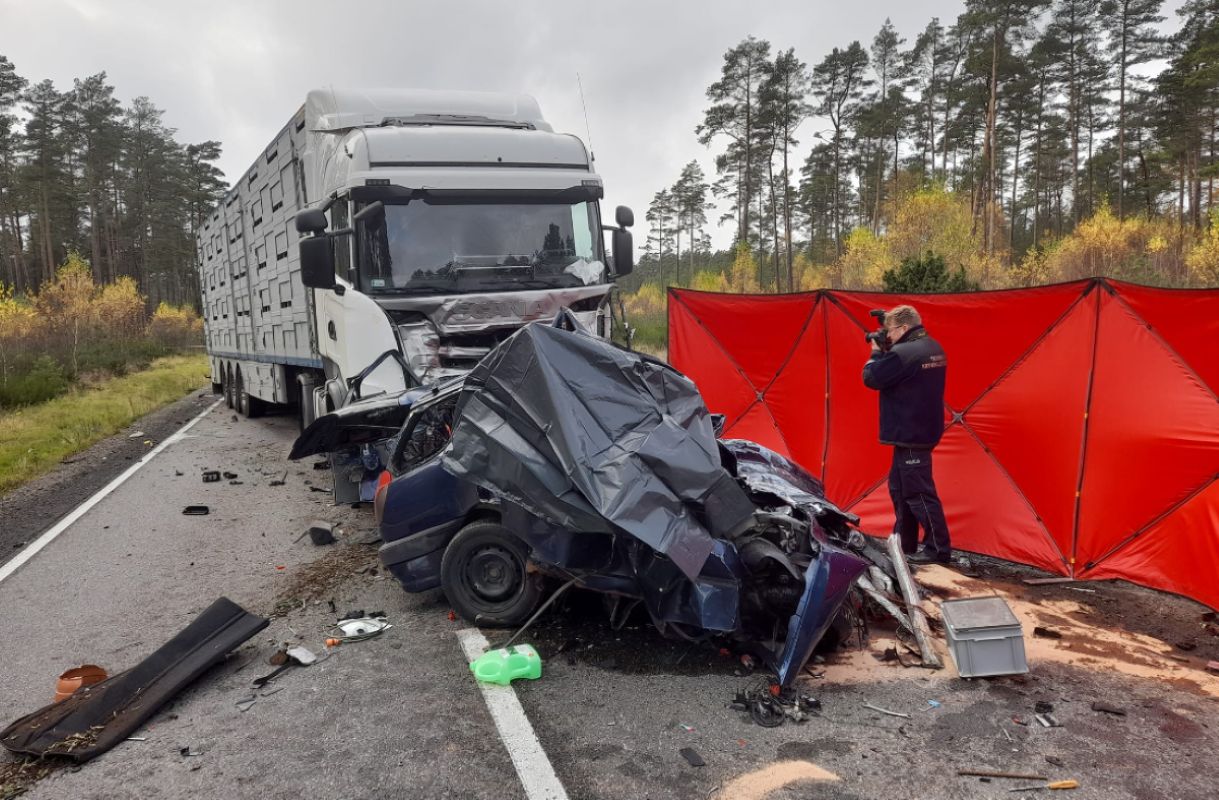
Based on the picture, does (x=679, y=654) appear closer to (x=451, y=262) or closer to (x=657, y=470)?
(x=657, y=470)

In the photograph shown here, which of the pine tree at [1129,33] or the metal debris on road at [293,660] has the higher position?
the pine tree at [1129,33]

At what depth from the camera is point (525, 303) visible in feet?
21.5

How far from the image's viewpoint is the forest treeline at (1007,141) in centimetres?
3047

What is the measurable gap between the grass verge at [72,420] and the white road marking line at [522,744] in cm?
842

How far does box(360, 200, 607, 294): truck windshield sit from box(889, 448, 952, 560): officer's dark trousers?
11.1 feet

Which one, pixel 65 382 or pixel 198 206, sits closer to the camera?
pixel 65 382

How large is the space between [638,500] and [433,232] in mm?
4116

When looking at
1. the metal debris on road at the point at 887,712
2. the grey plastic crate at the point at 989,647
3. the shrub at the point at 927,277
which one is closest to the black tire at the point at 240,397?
the shrub at the point at 927,277

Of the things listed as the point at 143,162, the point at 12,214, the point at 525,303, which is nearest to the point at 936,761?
the point at 525,303

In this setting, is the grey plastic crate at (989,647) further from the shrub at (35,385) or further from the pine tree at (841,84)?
the pine tree at (841,84)

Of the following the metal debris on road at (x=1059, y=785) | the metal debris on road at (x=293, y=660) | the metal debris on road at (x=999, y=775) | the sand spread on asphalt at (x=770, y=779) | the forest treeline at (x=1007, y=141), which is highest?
the forest treeline at (x=1007, y=141)

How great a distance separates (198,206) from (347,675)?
196 feet

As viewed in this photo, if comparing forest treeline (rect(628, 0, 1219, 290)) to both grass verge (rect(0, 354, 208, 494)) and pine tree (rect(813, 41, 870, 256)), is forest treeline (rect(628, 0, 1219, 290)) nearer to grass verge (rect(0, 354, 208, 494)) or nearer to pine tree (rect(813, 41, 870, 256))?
pine tree (rect(813, 41, 870, 256))

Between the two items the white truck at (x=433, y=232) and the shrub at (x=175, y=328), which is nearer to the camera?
the white truck at (x=433, y=232)
